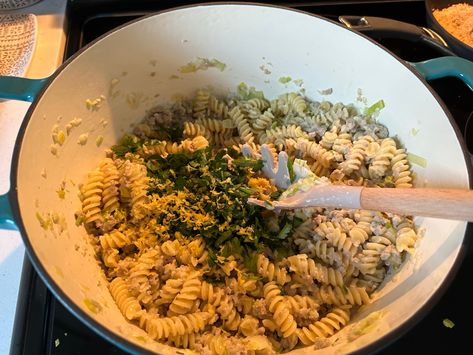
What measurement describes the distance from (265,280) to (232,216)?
15 centimetres

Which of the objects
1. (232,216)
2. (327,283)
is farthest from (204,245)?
(327,283)

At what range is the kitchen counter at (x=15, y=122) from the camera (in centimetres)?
114

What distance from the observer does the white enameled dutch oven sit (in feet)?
3.10

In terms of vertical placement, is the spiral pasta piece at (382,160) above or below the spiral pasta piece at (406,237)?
above

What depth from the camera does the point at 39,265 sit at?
0.89 meters

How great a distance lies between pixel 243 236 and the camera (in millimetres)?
1121

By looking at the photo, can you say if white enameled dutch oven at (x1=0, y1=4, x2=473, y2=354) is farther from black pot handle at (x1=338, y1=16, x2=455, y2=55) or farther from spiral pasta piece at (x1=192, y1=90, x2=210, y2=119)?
black pot handle at (x1=338, y1=16, x2=455, y2=55)

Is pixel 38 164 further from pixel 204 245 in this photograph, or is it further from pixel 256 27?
pixel 256 27

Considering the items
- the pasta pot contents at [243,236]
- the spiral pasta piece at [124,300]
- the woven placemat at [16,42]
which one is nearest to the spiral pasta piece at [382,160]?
the pasta pot contents at [243,236]

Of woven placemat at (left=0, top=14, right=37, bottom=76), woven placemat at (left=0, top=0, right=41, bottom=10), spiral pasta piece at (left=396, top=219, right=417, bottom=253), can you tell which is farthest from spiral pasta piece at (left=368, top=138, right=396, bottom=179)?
woven placemat at (left=0, top=0, right=41, bottom=10)

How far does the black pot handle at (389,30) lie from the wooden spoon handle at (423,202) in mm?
535

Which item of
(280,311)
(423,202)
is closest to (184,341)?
(280,311)

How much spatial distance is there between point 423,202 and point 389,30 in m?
0.61

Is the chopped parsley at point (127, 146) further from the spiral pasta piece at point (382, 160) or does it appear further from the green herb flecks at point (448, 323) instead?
the green herb flecks at point (448, 323)
